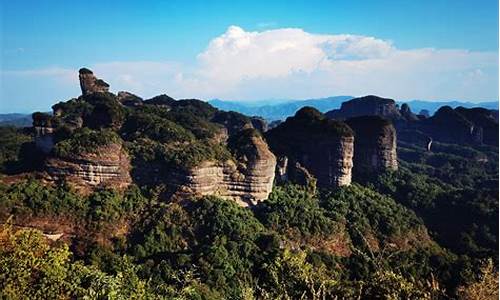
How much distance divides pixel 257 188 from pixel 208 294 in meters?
10.6

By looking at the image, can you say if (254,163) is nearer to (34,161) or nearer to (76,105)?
(34,161)

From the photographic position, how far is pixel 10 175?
27094mm

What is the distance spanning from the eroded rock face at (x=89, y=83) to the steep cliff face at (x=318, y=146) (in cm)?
2022

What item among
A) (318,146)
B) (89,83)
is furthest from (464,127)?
(89,83)

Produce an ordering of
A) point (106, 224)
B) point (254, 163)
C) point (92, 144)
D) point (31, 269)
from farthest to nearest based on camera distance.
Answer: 1. point (254, 163)
2. point (92, 144)
3. point (106, 224)
4. point (31, 269)

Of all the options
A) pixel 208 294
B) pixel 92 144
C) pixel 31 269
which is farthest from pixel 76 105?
pixel 31 269

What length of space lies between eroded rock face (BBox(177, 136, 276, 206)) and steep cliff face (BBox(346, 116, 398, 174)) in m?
13.4

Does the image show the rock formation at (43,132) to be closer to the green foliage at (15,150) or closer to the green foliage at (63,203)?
the green foliage at (15,150)

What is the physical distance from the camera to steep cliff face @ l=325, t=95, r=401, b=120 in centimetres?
7354

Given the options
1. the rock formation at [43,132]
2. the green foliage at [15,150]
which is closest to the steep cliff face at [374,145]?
the rock formation at [43,132]

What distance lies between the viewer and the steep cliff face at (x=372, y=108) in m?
73.5

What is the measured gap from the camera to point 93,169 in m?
26.5

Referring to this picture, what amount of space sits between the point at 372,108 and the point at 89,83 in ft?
147

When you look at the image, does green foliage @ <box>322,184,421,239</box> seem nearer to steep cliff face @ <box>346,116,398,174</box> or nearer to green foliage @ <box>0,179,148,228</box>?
steep cliff face @ <box>346,116,398,174</box>
